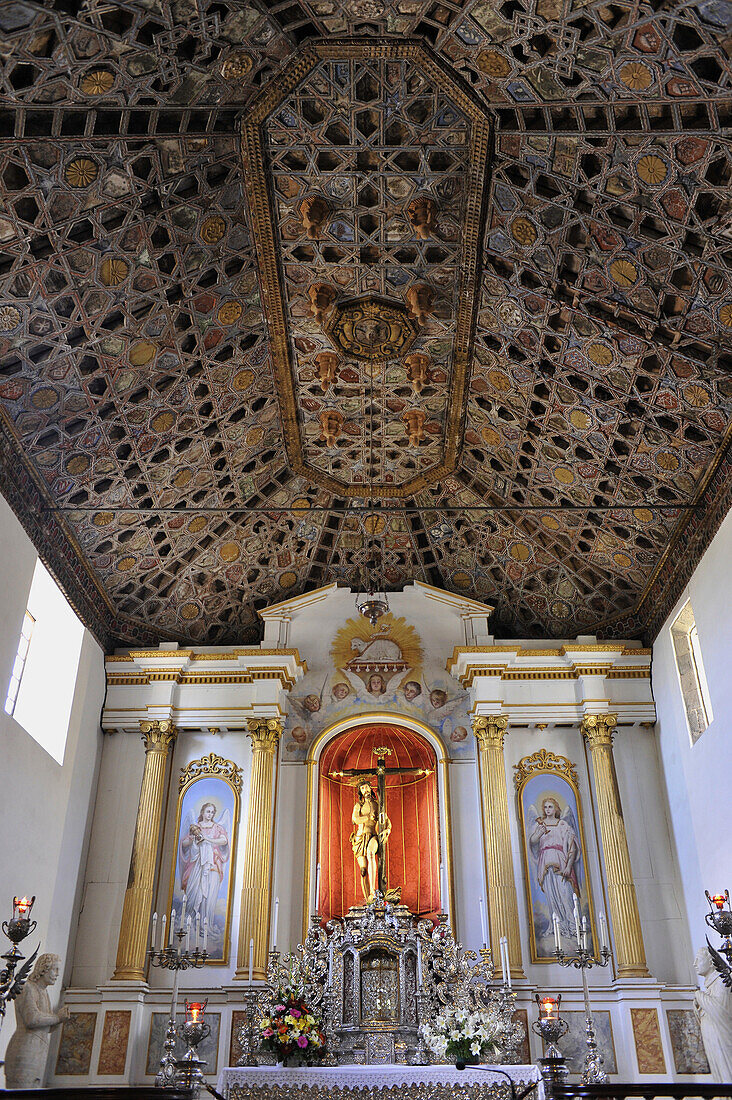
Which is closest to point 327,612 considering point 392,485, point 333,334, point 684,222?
point 392,485

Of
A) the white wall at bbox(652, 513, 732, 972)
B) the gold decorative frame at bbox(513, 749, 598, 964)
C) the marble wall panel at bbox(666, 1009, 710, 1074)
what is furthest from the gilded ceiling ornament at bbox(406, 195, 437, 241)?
the marble wall panel at bbox(666, 1009, 710, 1074)

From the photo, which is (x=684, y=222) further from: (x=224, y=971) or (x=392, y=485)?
(x=224, y=971)

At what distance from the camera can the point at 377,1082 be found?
11.4 metres

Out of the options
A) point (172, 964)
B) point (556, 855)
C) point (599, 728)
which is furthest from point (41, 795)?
point (599, 728)

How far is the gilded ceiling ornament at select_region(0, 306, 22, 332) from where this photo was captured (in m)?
10.7

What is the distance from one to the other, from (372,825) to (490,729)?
7.26 feet

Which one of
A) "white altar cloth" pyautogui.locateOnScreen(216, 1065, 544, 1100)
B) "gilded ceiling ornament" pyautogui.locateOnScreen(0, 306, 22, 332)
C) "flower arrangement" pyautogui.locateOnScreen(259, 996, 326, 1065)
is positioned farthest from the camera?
"flower arrangement" pyautogui.locateOnScreen(259, 996, 326, 1065)

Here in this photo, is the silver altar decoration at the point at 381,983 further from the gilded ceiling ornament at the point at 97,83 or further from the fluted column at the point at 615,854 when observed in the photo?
the gilded ceiling ornament at the point at 97,83

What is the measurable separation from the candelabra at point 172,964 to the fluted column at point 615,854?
213 inches

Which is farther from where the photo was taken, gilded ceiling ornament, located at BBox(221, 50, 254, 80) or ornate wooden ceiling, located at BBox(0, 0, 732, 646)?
gilded ceiling ornament, located at BBox(221, 50, 254, 80)

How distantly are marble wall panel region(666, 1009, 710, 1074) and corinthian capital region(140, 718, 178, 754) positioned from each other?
7.73 m

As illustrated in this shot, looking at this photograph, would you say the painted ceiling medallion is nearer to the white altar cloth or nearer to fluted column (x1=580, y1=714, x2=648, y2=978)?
fluted column (x1=580, y1=714, x2=648, y2=978)

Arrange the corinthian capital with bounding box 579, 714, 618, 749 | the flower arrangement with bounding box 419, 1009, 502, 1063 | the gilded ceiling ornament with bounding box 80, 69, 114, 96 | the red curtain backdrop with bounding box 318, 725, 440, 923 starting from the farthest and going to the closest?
the corinthian capital with bounding box 579, 714, 618, 749, the red curtain backdrop with bounding box 318, 725, 440, 923, the flower arrangement with bounding box 419, 1009, 502, 1063, the gilded ceiling ornament with bounding box 80, 69, 114, 96

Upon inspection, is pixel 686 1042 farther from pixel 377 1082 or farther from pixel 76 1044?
pixel 76 1044
